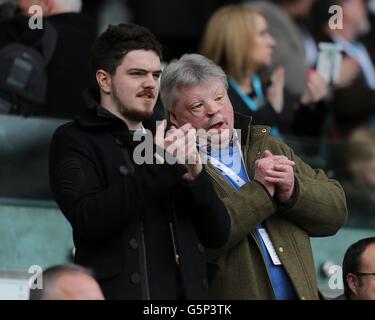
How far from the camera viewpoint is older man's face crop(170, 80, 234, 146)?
5832mm

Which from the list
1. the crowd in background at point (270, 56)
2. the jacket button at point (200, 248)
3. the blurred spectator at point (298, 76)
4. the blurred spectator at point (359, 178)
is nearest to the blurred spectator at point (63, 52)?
the crowd in background at point (270, 56)

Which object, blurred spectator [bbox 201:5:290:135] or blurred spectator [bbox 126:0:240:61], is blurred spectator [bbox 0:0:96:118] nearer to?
blurred spectator [bbox 201:5:290:135]

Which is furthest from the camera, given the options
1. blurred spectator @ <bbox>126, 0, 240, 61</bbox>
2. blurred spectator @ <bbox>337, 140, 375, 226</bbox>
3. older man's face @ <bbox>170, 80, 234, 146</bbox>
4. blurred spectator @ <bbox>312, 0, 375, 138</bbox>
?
blurred spectator @ <bbox>126, 0, 240, 61</bbox>

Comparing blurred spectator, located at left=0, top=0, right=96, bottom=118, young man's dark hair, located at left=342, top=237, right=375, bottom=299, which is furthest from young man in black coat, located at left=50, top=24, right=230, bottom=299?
blurred spectator, located at left=0, top=0, right=96, bottom=118

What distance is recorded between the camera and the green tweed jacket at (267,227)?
5711 millimetres

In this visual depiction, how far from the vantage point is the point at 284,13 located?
31.5 feet

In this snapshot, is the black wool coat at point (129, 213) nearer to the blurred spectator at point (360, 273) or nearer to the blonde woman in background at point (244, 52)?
the blurred spectator at point (360, 273)

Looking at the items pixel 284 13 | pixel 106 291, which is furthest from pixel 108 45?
pixel 284 13

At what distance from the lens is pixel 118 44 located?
5.69m

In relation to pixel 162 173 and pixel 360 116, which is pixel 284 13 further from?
pixel 162 173

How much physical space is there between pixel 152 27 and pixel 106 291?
15.1 feet

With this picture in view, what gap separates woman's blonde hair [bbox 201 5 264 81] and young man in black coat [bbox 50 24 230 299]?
2304 mm

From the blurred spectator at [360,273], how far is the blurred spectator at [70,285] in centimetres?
144
